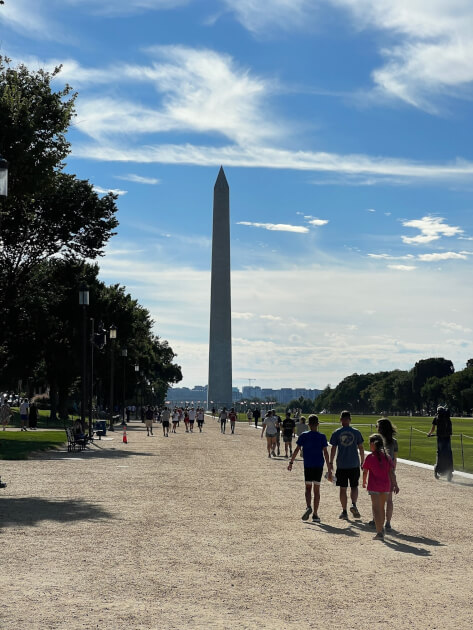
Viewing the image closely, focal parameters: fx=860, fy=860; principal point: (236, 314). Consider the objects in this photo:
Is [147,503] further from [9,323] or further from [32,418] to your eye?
[32,418]

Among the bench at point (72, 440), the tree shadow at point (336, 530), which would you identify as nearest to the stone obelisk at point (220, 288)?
the bench at point (72, 440)

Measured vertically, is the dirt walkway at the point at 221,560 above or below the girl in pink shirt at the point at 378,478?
below

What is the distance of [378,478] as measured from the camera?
42.8ft

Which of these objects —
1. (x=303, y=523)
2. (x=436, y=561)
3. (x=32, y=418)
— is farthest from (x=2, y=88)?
(x=32, y=418)

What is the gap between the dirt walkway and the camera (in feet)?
26.1

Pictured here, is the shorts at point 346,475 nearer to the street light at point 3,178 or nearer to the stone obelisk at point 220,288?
the street light at point 3,178

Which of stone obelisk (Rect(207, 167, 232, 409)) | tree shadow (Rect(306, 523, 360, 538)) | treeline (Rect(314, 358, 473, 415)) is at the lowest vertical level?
tree shadow (Rect(306, 523, 360, 538))

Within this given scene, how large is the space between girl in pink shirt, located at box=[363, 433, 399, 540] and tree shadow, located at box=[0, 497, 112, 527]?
14.9 ft

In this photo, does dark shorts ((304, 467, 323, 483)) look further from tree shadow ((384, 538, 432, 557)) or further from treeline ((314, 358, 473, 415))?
treeline ((314, 358, 473, 415))

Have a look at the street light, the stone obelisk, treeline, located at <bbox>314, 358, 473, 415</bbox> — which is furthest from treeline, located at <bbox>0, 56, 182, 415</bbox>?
treeline, located at <bbox>314, 358, 473, 415</bbox>

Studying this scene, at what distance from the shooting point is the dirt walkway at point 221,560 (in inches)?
313

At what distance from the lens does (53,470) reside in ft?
80.8

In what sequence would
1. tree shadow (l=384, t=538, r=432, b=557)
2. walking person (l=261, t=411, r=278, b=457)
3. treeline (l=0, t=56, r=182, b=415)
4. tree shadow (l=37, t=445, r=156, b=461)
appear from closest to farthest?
tree shadow (l=384, t=538, r=432, b=557) → treeline (l=0, t=56, r=182, b=415) → tree shadow (l=37, t=445, r=156, b=461) → walking person (l=261, t=411, r=278, b=457)

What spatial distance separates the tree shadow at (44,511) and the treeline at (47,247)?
30.5 ft
